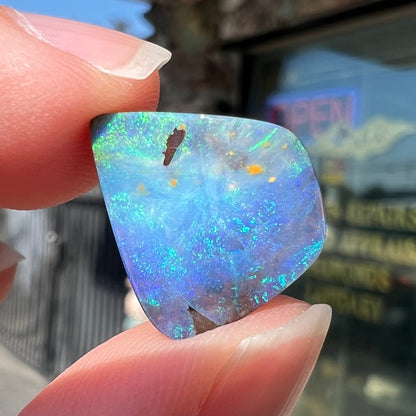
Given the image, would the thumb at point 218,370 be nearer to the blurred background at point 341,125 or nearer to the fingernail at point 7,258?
the fingernail at point 7,258

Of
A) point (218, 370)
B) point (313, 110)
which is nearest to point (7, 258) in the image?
point (218, 370)

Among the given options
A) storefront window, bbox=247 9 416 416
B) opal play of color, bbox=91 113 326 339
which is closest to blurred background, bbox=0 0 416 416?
storefront window, bbox=247 9 416 416

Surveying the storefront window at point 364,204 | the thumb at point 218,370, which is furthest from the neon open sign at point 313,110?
the thumb at point 218,370

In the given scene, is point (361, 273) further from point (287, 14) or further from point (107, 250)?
point (107, 250)

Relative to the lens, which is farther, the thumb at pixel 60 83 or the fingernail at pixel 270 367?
the thumb at pixel 60 83

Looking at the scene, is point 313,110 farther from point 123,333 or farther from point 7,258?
point 123,333

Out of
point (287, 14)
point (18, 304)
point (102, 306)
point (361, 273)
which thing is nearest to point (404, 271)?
point (361, 273)
